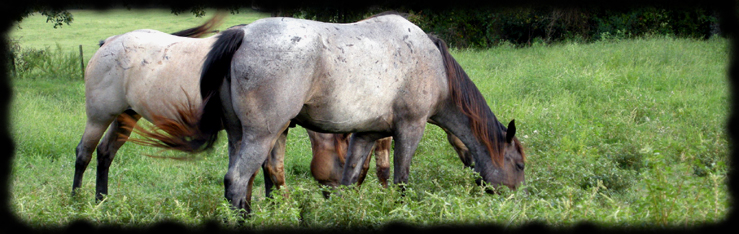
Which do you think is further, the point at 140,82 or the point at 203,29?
the point at 203,29

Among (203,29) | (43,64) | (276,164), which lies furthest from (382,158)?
(43,64)

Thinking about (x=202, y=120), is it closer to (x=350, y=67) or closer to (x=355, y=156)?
(x=350, y=67)

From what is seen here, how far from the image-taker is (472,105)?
16.1 ft

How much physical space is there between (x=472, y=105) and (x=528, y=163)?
1415 millimetres

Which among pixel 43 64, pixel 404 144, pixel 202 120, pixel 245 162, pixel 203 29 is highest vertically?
pixel 203 29

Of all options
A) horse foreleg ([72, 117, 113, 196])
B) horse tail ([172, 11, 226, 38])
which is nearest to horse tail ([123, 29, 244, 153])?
horse foreleg ([72, 117, 113, 196])

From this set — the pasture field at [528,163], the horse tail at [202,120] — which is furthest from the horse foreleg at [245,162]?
the horse tail at [202,120]

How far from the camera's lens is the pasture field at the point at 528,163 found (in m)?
3.48

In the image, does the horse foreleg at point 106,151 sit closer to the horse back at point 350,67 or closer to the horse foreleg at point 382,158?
the horse back at point 350,67

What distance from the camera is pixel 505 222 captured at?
3.35 metres

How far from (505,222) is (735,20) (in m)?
2.62

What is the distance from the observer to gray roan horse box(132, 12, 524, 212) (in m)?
3.71

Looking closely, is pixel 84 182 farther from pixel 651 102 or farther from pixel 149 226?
pixel 651 102

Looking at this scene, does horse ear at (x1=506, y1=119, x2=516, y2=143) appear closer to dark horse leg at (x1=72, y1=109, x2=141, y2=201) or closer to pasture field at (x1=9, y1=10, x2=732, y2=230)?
pasture field at (x1=9, y1=10, x2=732, y2=230)
